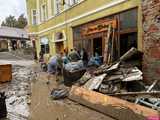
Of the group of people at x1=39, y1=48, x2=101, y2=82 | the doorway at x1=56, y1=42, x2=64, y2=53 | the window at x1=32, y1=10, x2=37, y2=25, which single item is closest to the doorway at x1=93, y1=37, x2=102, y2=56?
the group of people at x1=39, y1=48, x2=101, y2=82

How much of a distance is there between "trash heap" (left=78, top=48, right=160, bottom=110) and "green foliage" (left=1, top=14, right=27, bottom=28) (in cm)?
7299

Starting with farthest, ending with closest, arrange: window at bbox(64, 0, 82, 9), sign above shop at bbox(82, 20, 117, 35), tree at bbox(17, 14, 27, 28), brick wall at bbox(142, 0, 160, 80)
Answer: tree at bbox(17, 14, 27, 28) → window at bbox(64, 0, 82, 9) → sign above shop at bbox(82, 20, 117, 35) → brick wall at bbox(142, 0, 160, 80)

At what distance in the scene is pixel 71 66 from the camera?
42.4ft

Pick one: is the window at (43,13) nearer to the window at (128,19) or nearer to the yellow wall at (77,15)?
the yellow wall at (77,15)

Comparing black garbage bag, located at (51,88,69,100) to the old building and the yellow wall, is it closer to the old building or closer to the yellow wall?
the yellow wall

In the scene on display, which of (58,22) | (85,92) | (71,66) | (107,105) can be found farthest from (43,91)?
(58,22)

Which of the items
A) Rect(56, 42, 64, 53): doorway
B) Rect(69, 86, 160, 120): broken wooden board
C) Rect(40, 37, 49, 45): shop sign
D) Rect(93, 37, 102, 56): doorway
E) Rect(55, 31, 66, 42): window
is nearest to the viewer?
Rect(69, 86, 160, 120): broken wooden board

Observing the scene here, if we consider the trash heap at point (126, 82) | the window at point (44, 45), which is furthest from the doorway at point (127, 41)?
the window at point (44, 45)

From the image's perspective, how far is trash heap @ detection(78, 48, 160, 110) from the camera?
8266mm

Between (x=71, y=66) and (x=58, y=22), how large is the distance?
9.41m

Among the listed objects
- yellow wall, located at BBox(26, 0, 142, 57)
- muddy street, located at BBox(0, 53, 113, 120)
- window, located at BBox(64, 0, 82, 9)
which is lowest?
muddy street, located at BBox(0, 53, 113, 120)

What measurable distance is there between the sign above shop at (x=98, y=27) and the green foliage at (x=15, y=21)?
2633 inches

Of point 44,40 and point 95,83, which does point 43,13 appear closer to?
point 44,40

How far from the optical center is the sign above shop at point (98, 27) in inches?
523
